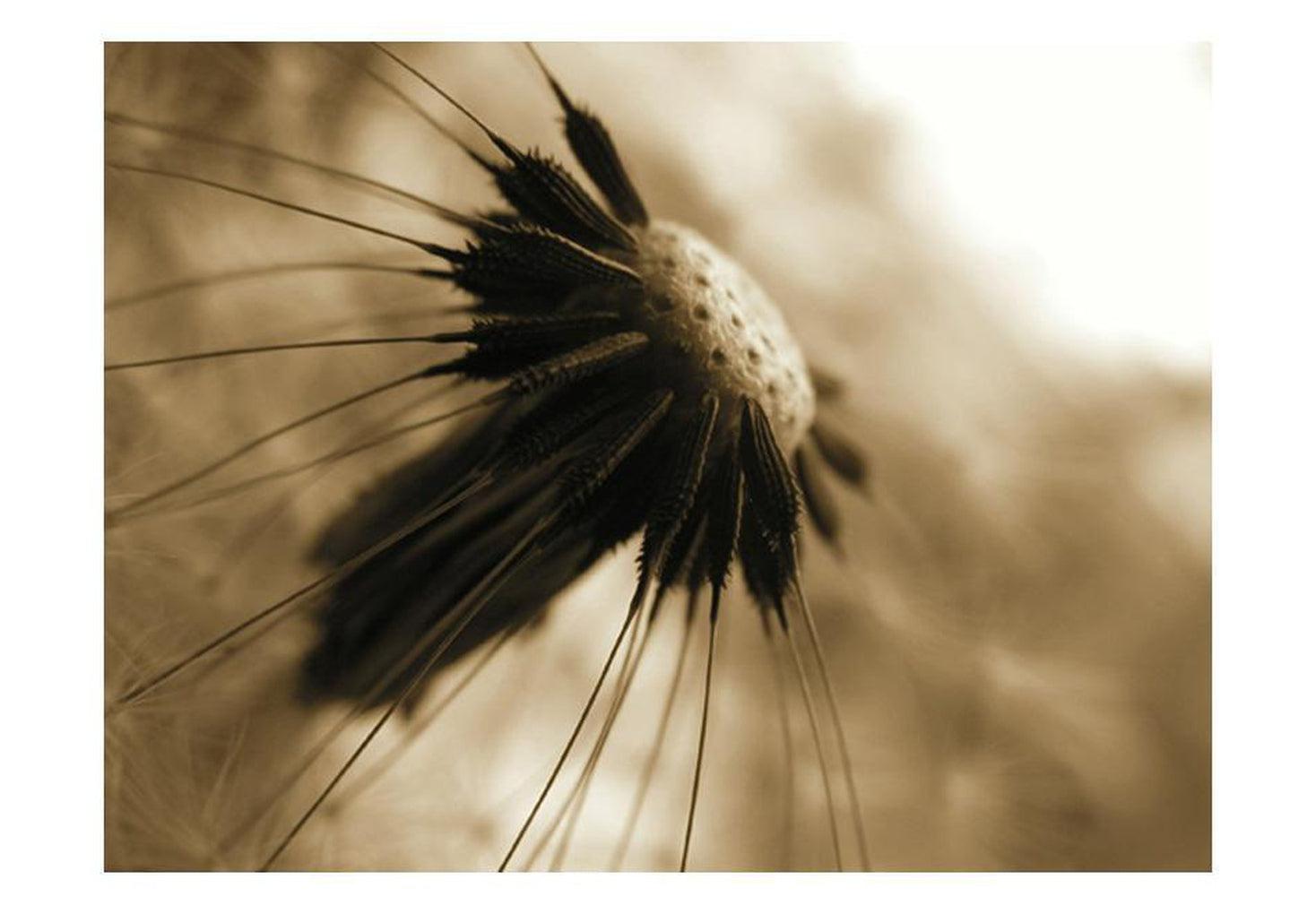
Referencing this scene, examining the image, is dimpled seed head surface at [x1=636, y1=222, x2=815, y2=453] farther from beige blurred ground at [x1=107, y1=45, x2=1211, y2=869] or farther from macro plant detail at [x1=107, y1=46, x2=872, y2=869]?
beige blurred ground at [x1=107, y1=45, x2=1211, y2=869]

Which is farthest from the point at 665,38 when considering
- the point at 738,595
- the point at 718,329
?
the point at 738,595

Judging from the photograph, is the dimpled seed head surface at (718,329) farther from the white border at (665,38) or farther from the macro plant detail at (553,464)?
the white border at (665,38)

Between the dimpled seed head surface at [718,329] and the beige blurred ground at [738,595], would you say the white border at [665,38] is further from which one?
the dimpled seed head surface at [718,329]

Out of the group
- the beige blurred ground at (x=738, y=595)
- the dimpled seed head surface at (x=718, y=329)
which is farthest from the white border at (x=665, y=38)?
the dimpled seed head surface at (x=718, y=329)

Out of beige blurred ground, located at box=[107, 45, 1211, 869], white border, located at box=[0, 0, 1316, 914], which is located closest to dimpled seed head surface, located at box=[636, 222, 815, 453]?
beige blurred ground, located at box=[107, 45, 1211, 869]
